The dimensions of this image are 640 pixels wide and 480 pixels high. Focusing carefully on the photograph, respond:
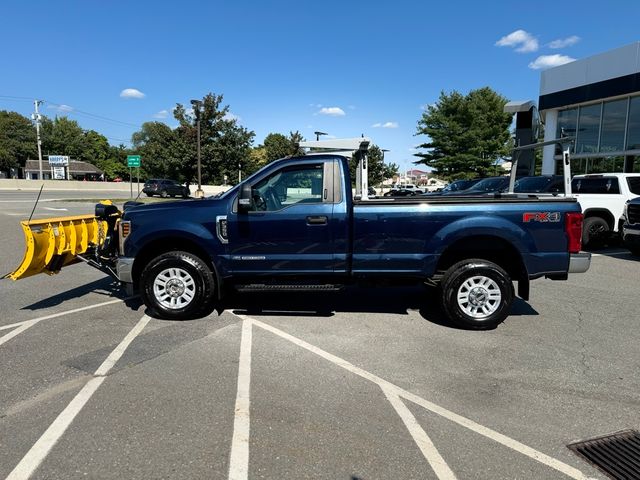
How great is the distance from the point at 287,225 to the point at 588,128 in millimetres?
22438

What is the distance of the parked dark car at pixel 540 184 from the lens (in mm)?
11516

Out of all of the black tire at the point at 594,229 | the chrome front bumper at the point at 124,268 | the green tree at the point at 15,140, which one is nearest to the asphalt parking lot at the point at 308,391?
the chrome front bumper at the point at 124,268

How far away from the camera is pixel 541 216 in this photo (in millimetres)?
5188

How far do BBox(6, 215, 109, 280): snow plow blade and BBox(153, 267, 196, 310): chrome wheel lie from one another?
4.53 feet

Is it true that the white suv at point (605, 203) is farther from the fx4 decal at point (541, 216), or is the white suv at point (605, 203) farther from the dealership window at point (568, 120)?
the dealership window at point (568, 120)

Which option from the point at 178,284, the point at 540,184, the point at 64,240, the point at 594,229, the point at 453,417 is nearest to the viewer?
the point at 453,417

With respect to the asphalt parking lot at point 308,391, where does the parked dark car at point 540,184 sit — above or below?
above

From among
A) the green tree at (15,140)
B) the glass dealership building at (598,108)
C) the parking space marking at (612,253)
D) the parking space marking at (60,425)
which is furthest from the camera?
the green tree at (15,140)

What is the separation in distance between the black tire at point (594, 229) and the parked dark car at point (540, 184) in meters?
1.03

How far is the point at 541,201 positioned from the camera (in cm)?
522

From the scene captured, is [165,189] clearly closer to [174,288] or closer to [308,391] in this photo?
[174,288]

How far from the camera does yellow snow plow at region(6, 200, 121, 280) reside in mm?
5297

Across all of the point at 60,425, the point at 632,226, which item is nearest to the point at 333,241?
the point at 60,425

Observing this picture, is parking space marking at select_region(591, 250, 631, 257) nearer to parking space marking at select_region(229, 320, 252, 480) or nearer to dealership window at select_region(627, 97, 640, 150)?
parking space marking at select_region(229, 320, 252, 480)
